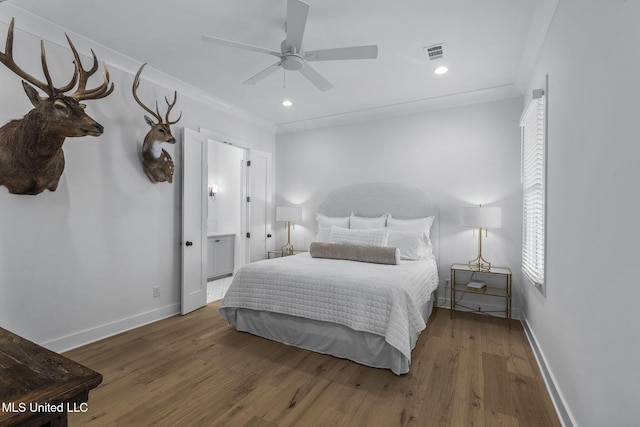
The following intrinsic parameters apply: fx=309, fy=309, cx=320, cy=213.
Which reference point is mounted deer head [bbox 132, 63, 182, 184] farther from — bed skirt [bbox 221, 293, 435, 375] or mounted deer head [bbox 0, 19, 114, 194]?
bed skirt [bbox 221, 293, 435, 375]

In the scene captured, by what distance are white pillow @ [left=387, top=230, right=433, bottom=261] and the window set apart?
1.07 metres

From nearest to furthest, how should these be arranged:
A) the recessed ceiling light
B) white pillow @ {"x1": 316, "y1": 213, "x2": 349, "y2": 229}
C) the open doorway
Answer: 1. the recessed ceiling light
2. white pillow @ {"x1": 316, "y1": 213, "x2": 349, "y2": 229}
3. the open doorway

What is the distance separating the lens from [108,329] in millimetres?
3135

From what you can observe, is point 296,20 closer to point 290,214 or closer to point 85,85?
point 85,85

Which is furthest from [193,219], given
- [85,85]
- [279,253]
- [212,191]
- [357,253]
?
[212,191]

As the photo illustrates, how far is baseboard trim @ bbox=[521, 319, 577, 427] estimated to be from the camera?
71.5 inches

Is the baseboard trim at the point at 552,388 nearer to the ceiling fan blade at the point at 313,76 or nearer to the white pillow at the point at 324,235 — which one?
the white pillow at the point at 324,235

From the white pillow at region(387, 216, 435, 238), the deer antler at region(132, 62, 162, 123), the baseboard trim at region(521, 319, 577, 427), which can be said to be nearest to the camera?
the baseboard trim at region(521, 319, 577, 427)

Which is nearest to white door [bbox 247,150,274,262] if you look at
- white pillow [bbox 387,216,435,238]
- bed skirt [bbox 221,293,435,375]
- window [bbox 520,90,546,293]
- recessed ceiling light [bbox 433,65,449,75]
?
bed skirt [bbox 221,293,435,375]

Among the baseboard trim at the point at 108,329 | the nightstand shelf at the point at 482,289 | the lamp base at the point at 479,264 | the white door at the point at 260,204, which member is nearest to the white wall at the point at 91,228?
the baseboard trim at the point at 108,329

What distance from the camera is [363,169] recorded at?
486 centimetres

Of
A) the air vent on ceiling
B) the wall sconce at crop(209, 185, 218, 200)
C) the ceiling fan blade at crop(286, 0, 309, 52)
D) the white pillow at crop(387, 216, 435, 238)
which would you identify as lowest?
the white pillow at crop(387, 216, 435, 238)

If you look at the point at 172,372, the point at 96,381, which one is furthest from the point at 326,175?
the point at 96,381

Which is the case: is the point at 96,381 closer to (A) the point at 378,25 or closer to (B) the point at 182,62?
(A) the point at 378,25
